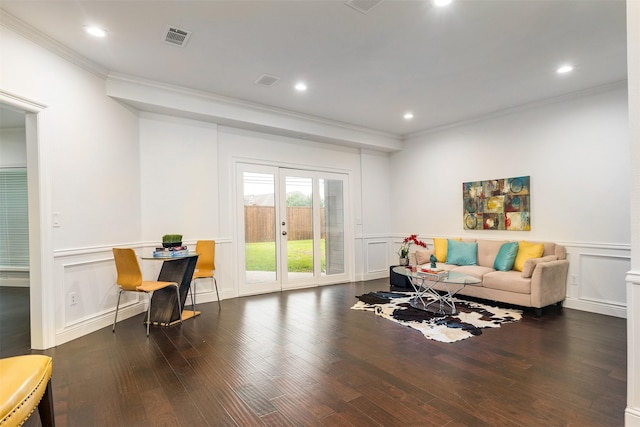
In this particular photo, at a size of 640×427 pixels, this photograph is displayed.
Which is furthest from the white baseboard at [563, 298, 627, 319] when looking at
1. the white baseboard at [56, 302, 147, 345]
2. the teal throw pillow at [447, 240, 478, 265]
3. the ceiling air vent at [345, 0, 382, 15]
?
the white baseboard at [56, 302, 147, 345]

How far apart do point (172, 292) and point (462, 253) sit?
4.35 meters

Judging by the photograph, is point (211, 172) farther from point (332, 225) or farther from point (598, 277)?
point (598, 277)

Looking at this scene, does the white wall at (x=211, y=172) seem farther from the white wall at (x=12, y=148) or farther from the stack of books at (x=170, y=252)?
the white wall at (x=12, y=148)

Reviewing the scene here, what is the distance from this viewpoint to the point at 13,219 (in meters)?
5.94

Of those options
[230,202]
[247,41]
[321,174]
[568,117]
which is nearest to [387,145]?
[321,174]

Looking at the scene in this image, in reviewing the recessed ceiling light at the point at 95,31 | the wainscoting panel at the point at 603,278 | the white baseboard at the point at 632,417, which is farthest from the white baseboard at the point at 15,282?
the wainscoting panel at the point at 603,278

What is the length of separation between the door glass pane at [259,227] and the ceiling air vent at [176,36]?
7.87ft

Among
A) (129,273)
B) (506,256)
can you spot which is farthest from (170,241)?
(506,256)

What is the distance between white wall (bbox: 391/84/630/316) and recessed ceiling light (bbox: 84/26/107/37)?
5.35m

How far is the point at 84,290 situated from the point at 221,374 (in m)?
2.08

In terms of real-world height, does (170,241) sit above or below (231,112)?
below

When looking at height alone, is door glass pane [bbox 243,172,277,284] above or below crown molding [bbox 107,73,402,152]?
below

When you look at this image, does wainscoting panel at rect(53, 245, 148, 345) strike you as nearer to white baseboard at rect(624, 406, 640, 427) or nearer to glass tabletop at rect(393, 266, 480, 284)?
glass tabletop at rect(393, 266, 480, 284)

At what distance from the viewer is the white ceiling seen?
2.65m
